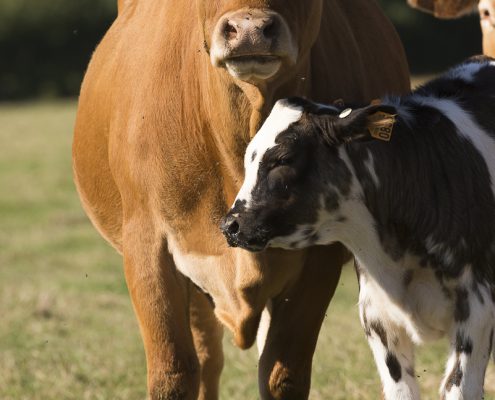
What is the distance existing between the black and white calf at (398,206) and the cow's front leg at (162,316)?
916 millimetres

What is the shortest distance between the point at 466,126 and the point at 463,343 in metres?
0.84

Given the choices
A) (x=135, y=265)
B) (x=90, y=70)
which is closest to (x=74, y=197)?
(x=90, y=70)

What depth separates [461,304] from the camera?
489 cm

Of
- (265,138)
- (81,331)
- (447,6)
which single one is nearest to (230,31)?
(265,138)

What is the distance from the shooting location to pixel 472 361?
16.2 ft

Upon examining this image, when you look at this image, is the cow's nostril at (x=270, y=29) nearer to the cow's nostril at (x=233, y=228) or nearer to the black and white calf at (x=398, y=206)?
the black and white calf at (x=398, y=206)

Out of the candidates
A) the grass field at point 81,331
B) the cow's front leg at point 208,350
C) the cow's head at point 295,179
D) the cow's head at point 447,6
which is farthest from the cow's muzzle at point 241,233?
the cow's head at point 447,6

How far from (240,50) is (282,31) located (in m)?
0.22

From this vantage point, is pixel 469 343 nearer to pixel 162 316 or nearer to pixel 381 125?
pixel 381 125

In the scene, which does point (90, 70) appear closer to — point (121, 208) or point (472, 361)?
point (121, 208)

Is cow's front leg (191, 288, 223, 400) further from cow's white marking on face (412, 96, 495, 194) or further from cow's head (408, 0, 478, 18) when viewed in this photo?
cow's head (408, 0, 478, 18)

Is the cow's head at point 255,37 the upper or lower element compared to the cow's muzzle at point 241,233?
upper

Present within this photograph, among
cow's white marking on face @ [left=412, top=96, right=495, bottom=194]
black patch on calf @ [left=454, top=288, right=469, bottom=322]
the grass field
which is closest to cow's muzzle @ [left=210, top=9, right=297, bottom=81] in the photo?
cow's white marking on face @ [left=412, top=96, right=495, bottom=194]

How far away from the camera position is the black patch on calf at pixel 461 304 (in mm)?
4883
